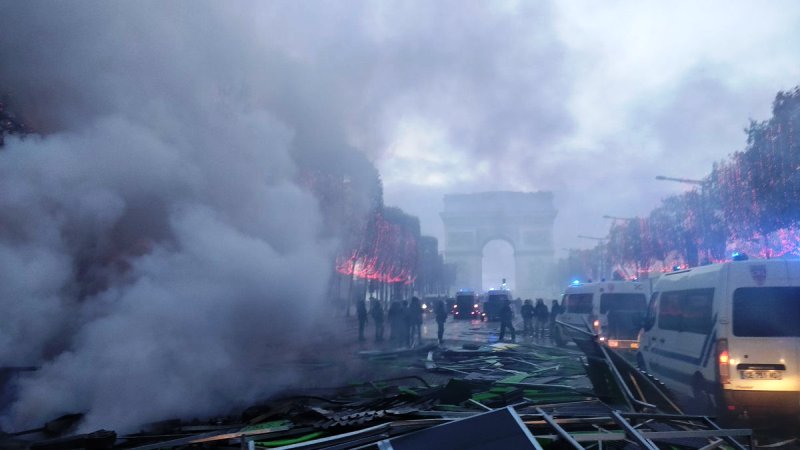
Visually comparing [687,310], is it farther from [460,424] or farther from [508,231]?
[508,231]

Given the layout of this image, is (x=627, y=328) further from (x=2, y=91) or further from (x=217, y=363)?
(x=2, y=91)

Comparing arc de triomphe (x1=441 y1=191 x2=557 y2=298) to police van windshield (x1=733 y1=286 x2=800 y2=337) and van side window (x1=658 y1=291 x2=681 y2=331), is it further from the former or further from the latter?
police van windshield (x1=733 y1=286 x2=800 y2=337)

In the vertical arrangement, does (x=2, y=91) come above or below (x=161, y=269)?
above

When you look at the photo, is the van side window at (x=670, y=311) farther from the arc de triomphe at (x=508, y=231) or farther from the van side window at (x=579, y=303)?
the arc de triomphe at (x=508, y=231)

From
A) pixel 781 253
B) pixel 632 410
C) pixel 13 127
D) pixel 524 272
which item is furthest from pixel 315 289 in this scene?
pixel 524 272

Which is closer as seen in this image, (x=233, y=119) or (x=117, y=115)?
(x=117, y=115)

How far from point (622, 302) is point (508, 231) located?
5664 cm

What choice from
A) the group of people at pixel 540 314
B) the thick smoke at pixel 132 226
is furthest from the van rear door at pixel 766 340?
the group of people at pixel 540 314

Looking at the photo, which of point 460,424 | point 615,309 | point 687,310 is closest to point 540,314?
point 615,309

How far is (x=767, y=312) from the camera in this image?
6.09 metres

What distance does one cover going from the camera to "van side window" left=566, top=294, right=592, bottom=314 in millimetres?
14734

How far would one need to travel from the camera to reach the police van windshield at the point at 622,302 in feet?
43.7

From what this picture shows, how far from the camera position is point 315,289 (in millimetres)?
8594

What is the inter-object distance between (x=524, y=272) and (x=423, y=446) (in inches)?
2634
